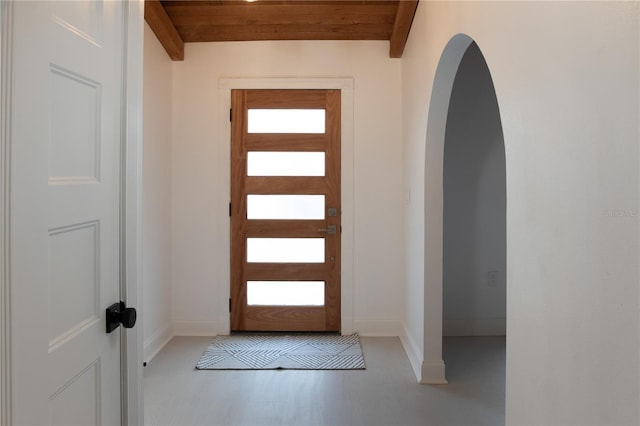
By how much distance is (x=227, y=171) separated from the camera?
167 inches

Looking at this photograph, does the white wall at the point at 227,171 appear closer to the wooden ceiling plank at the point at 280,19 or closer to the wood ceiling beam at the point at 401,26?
the wood ceiling beam at the point at 401,26

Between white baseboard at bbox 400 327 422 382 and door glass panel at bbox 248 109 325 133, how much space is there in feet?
6.03

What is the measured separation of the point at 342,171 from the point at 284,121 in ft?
2.14

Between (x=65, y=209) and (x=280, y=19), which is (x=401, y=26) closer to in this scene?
(x=280, y=19)

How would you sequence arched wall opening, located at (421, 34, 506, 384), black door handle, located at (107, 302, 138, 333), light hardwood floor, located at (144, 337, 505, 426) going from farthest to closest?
1. arched wall opening, located at (421, 34, 506, 384)
2. light hardwood floor, located at (144, 337, 505, 426)
3. black door handle, located at (107, 302, 138, 333)

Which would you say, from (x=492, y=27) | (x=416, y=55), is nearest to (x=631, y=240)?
(x=492, y=27)

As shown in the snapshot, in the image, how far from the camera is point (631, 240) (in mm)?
981

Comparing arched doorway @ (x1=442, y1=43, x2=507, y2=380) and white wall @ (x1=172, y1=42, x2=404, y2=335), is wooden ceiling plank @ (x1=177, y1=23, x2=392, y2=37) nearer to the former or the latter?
white wall @ (x1=172, y1=42, x2=404, y2=335)

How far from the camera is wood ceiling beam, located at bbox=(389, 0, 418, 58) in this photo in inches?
136

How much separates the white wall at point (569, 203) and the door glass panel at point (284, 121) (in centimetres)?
239

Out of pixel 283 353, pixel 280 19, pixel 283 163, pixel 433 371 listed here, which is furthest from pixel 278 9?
pixel 433 371

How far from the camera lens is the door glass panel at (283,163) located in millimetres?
4250

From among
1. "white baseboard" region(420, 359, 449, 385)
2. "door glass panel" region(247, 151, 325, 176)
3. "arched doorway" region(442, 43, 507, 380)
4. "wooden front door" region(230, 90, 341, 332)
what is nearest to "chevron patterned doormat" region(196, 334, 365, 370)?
"wooden front door" region(230, 90, 341, 332)

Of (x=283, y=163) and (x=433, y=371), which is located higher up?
(x=283, y=163)
